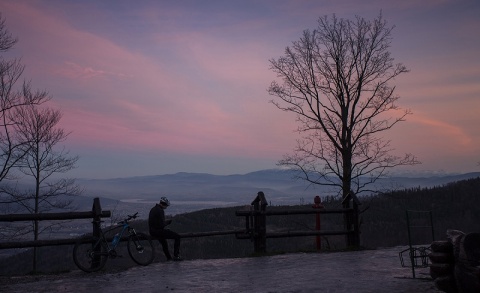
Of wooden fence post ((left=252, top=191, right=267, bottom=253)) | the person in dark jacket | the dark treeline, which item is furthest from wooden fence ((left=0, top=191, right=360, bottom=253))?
the dark treeline

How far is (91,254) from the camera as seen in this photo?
43.4 ft

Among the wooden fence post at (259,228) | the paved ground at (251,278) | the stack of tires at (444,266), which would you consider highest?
the wooden fence post at (259,228)

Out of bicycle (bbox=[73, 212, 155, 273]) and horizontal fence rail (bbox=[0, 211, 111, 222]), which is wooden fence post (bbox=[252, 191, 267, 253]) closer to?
bicycle (bbox=[73, 212, 155, 273])

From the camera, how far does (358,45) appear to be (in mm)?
22797

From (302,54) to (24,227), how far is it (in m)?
14.9

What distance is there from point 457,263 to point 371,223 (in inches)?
2046

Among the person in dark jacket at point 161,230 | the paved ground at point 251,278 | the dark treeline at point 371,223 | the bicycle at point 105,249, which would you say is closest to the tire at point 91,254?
the bicycle at point 105,249

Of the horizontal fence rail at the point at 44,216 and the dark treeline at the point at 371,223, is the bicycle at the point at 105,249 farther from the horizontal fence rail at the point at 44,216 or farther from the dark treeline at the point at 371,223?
the dark treeline at the point at 371,223

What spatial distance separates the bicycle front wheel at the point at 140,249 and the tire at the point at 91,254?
747mm

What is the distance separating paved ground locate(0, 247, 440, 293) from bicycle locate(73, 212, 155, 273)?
0.33 m

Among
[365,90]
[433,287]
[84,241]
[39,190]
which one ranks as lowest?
[433,287]

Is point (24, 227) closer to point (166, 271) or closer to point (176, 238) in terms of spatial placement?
point (176, 238)

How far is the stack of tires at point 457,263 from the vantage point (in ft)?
27.0

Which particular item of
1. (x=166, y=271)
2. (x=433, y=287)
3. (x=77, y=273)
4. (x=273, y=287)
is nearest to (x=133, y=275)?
(x=166, y=271)
